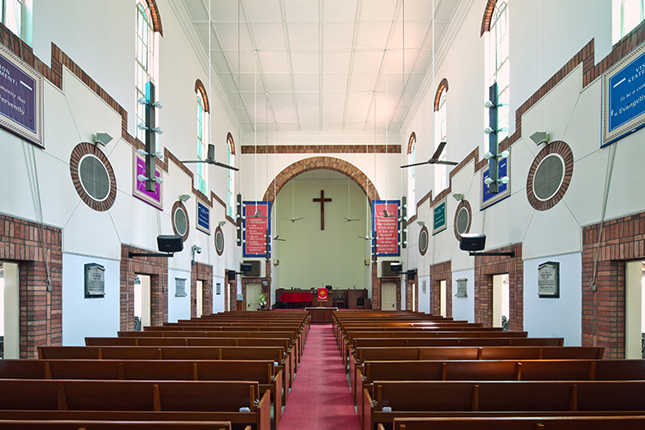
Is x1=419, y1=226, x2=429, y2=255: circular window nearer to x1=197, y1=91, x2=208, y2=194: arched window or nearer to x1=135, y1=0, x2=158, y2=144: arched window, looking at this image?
x1=197, y1=91, x2=208, y2=194: arched window

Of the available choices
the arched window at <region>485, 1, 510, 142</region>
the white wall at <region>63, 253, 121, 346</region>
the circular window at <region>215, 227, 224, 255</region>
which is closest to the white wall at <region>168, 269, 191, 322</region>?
the white wall at <region>63, 253, 121, 346</region>

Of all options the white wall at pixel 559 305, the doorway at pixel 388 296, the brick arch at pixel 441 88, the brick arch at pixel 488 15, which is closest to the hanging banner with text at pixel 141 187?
the white wall at pixel 559 305

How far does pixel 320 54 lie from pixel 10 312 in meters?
11.3

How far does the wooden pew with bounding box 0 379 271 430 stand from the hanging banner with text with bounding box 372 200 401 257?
18037 millimetres

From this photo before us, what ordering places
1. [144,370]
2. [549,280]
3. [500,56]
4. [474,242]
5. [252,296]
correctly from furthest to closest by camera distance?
[252,296], [500,56], [474,242], [549,280], [144,370]

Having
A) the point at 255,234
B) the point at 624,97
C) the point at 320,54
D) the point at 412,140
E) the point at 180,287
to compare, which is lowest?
the point at 180,287

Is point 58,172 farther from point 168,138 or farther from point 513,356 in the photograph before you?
point 513,356

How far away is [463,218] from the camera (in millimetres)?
11844

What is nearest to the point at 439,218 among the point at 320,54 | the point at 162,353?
the point at 320,54

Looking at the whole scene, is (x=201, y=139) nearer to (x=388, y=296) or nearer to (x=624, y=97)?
(x=388, y=296)

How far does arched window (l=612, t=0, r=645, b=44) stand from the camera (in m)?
5.63

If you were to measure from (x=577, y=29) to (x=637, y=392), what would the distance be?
5.19 metres

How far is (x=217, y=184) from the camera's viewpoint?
16969 millimetres

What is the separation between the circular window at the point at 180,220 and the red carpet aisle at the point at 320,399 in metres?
4.85
